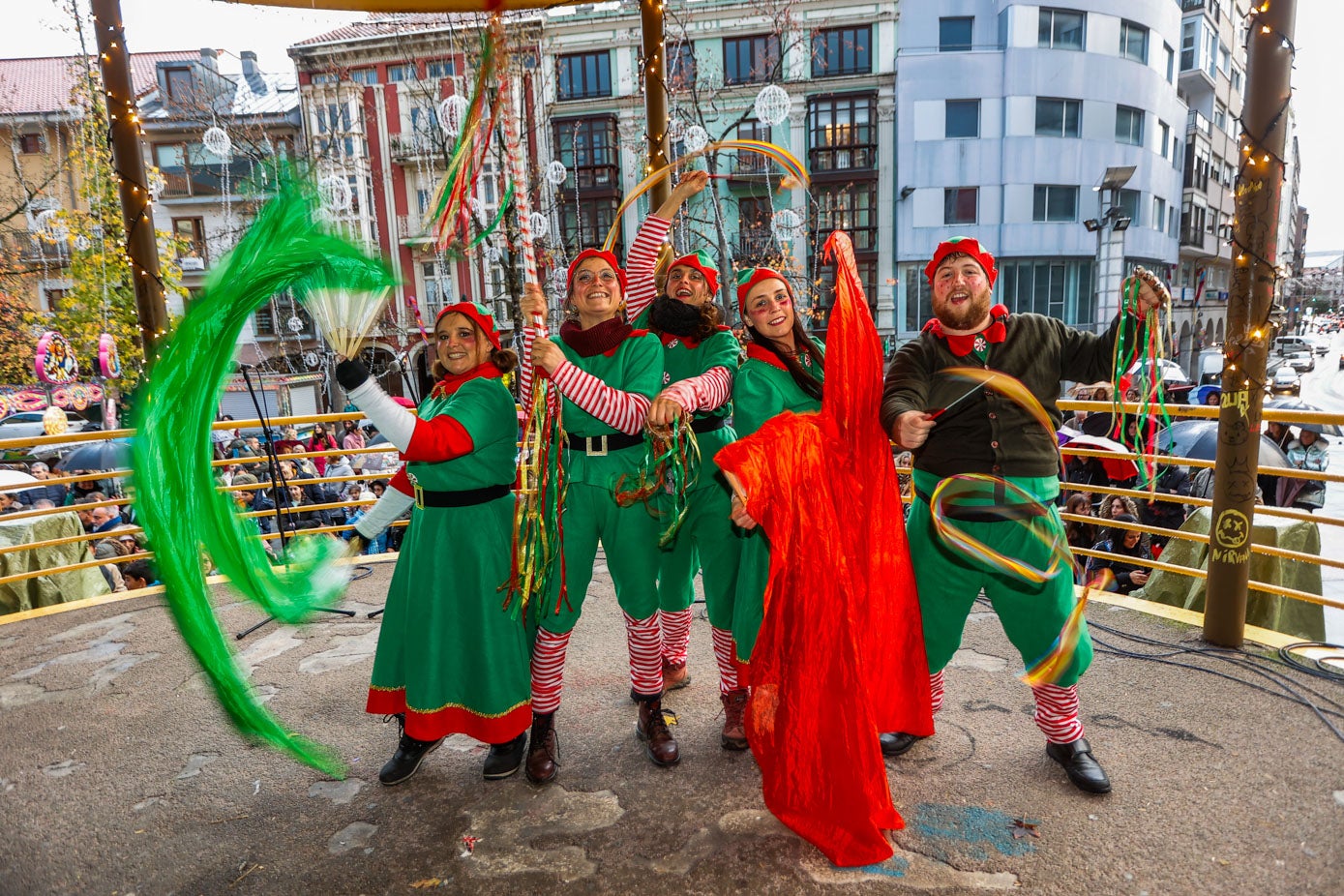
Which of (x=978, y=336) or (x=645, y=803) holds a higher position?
(x=978, y=336)

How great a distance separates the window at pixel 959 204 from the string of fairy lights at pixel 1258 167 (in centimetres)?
1805

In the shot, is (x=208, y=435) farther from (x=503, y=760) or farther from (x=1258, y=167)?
(x=1258, y=167)

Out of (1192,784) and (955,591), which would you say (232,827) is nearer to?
(955,591)

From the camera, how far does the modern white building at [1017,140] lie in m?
19.7

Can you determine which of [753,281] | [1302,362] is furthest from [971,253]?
[1302,362]

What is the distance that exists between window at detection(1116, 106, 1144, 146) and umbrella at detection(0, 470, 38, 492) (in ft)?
79.7

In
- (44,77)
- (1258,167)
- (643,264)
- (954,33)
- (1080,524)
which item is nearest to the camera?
(643,264)

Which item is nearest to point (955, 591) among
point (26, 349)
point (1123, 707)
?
point (1123, 707)

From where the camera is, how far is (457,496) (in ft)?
8.44

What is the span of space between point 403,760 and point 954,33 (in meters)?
22.5

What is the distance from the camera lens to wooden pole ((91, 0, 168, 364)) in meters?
3.34

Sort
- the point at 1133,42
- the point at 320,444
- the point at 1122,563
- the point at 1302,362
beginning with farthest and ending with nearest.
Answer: the point at 1302,362
the point at 1133,42
the point at 320,444
the point at 1122,563

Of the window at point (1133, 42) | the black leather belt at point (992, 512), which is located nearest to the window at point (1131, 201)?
the window at point (1133, 42)

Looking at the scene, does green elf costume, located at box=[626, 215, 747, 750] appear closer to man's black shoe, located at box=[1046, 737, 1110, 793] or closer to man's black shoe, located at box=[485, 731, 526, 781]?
man's black shoe, located at box=[485, 731, 526, 781]
